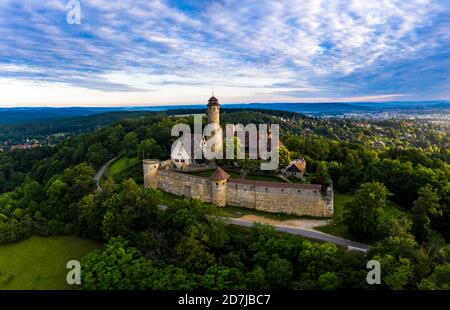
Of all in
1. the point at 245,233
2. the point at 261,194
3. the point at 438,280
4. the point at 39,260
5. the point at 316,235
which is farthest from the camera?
the point at 261,194

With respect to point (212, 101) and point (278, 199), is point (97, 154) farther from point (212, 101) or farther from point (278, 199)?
point (278, 199)

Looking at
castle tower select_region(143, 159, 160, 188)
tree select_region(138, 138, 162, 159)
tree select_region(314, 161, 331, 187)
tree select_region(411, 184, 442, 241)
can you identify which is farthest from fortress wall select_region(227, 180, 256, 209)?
tree select_region(138, 138, 162, 159)

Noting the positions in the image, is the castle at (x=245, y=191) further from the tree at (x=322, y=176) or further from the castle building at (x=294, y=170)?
the tree at (x=322, y=176)

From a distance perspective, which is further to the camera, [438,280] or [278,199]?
[278,199]

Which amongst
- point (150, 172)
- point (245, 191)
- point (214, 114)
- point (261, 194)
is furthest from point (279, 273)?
point (214, 114)

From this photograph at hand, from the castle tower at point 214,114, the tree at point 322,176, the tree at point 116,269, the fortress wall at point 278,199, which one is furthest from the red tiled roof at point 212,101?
the tree at point 116,269
